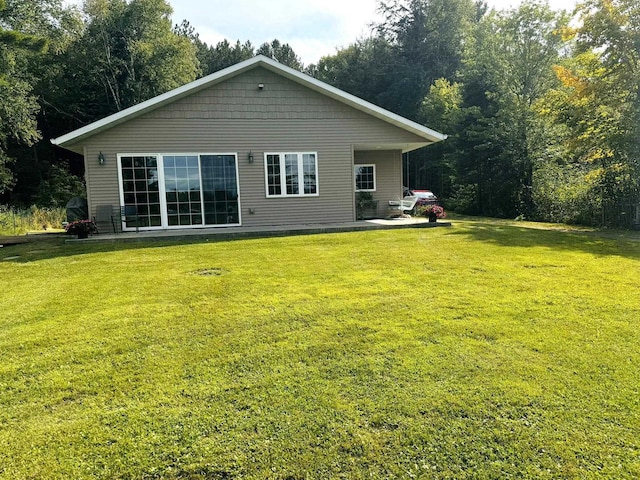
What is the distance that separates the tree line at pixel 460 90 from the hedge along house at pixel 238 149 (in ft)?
19.2

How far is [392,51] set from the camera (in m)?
37.9

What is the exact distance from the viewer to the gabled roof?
1091cm

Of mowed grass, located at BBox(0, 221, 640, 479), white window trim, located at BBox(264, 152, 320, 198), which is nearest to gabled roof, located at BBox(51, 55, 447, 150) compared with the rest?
white window trim, located at BBox(264, 152, 320, 198)

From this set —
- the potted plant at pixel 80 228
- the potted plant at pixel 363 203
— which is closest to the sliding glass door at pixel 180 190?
the potted plant at pixel 80 228

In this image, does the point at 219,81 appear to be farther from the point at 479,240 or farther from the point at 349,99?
the point at 479,240

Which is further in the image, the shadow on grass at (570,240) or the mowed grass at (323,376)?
the shadow on grass at (570,240)

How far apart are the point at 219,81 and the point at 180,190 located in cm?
320

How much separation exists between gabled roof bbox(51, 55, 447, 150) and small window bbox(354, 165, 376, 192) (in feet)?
7.01

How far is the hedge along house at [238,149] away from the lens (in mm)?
11492

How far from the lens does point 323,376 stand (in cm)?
316

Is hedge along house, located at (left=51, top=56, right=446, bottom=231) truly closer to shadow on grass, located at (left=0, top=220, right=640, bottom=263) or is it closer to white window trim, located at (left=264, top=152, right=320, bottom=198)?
white window trim, located at (left=264, top=152, right=320, bottom=198)

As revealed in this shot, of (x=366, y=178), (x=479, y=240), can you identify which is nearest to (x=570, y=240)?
(x=479, y=240)

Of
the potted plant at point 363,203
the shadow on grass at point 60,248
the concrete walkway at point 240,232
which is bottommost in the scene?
the shadow on grass at point 60,248

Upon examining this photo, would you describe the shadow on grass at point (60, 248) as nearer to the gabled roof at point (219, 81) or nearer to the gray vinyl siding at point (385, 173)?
the gabled roof at point (219, 81)
